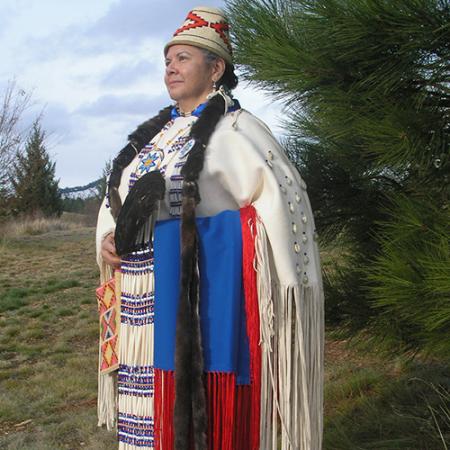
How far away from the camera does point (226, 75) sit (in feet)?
7.53

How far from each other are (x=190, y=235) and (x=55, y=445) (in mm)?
2034

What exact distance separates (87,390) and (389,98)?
308 cm

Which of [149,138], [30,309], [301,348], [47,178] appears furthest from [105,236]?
[47,178]

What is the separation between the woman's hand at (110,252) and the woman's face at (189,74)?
1.74ft

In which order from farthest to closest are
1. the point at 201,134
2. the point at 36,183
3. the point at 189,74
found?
the point at 36,183 → the point at 189,74 → the point at 201,134

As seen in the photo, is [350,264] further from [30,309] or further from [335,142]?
[30,309]

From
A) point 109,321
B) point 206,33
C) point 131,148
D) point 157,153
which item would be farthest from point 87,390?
point 206,33

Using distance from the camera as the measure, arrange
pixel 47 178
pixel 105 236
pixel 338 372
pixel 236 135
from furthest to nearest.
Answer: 1. pixel 47 178
2. pixel 338 372
3. pixel 105 236
4. pixel 236 135

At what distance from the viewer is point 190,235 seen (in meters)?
1.92

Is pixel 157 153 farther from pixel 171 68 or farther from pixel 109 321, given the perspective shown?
pixel 109 321

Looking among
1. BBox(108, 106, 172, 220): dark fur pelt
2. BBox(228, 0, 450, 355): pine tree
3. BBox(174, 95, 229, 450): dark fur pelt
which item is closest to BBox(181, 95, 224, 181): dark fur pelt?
BBox(174, 95, 229, 450): dark fur pelt

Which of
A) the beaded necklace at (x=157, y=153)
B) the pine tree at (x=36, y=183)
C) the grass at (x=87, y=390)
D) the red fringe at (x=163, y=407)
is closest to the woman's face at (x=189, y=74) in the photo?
the beaded necklace at (x=157, y=153)

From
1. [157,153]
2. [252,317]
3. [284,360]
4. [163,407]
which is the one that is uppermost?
[157,153]

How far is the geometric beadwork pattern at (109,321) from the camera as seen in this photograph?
227 centimetres
